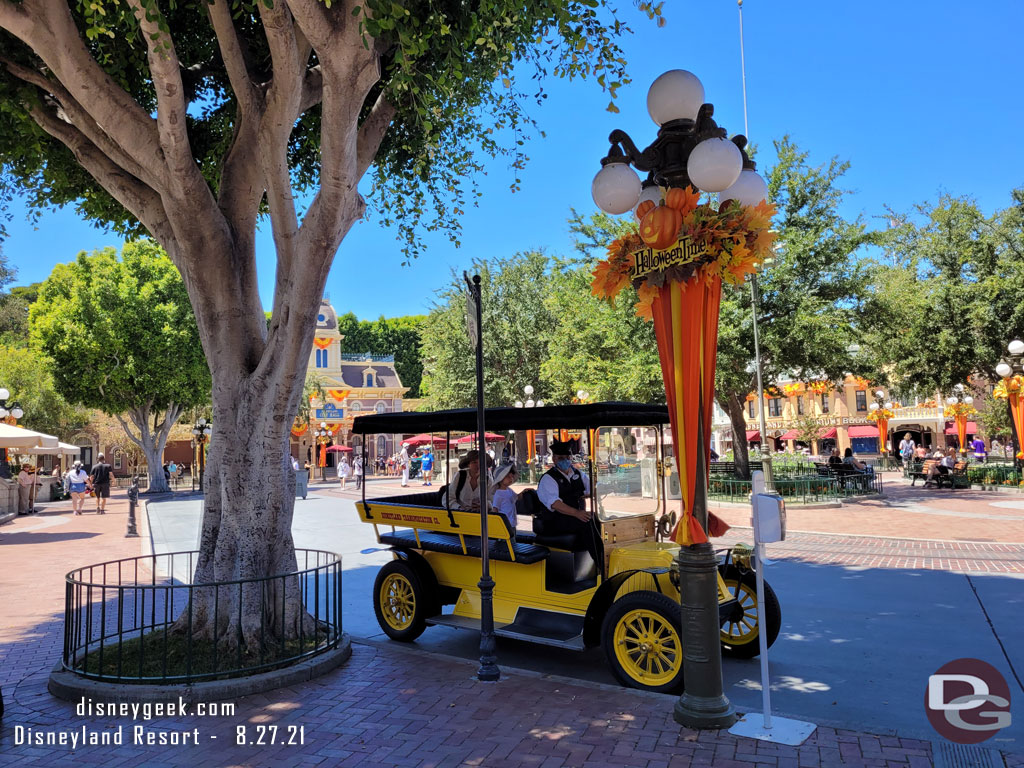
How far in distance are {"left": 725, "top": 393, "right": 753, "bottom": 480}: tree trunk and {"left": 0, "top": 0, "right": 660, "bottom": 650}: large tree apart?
1722 cm

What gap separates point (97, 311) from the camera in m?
31.2

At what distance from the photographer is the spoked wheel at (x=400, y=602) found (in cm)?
736

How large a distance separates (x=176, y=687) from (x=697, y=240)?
524 centimetres

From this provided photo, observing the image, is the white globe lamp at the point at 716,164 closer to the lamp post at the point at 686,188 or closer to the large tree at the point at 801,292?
the lamp post at the point at 686,188

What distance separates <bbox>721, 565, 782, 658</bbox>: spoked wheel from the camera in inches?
254

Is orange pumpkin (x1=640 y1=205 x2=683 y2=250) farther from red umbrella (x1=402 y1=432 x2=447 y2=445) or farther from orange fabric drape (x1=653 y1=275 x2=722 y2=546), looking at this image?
red umbrella (x1=402 y1=432 x2=447 y2=445)

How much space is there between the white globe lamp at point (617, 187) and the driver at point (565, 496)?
2470mm

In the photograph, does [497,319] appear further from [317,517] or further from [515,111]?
[515,111]

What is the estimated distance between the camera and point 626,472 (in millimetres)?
6914

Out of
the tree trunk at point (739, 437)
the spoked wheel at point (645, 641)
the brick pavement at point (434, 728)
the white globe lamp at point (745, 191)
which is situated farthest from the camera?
the tree trunk at point (739, 437)

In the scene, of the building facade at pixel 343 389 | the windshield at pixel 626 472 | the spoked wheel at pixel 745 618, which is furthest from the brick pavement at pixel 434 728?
the building facade at pixel 343 389

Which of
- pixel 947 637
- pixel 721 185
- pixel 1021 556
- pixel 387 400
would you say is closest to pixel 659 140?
pixel 721 185

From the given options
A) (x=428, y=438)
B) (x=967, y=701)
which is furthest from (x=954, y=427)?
(x=967, y=701)

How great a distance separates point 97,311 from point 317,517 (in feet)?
58.6
